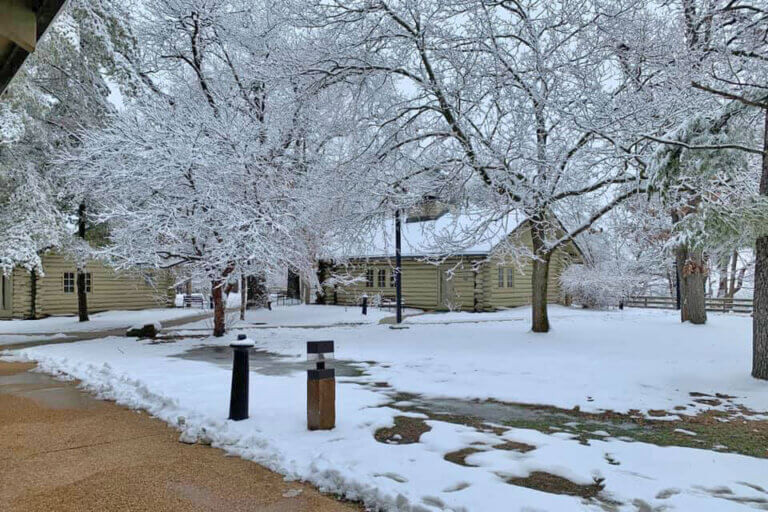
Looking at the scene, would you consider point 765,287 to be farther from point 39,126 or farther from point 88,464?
point 39,126

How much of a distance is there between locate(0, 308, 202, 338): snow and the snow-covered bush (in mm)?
17529

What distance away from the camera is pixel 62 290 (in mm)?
22156

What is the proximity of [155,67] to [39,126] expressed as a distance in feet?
13.4

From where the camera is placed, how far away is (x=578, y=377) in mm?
7730

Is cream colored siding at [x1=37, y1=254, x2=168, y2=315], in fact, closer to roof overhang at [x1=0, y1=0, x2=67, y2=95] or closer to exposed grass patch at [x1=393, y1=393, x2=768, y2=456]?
exposed grass patch at [x1=393, y1=393, x2=768, y2=456]

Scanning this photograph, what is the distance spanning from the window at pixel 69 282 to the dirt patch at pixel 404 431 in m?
22.0

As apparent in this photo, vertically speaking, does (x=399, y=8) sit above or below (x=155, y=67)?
below

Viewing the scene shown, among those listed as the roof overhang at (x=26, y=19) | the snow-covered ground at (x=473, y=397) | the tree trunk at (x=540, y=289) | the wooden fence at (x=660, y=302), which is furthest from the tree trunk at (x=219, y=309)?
the wooden fence at (x=660, y=302)

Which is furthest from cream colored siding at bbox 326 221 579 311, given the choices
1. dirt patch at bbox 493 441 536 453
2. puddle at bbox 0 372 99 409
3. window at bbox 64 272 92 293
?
dirt patch at bbox 493 441 536 453

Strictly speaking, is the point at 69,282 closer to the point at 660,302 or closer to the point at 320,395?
the point at 320,395

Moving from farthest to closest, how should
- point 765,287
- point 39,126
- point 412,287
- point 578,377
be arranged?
point 412,287, point 39,126, point 578,377, point 765,287

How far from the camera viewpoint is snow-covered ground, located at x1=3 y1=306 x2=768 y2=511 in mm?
3521

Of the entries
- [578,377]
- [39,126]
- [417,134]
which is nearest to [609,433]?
[578,377]

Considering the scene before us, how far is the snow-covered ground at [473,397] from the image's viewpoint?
3521 mm
